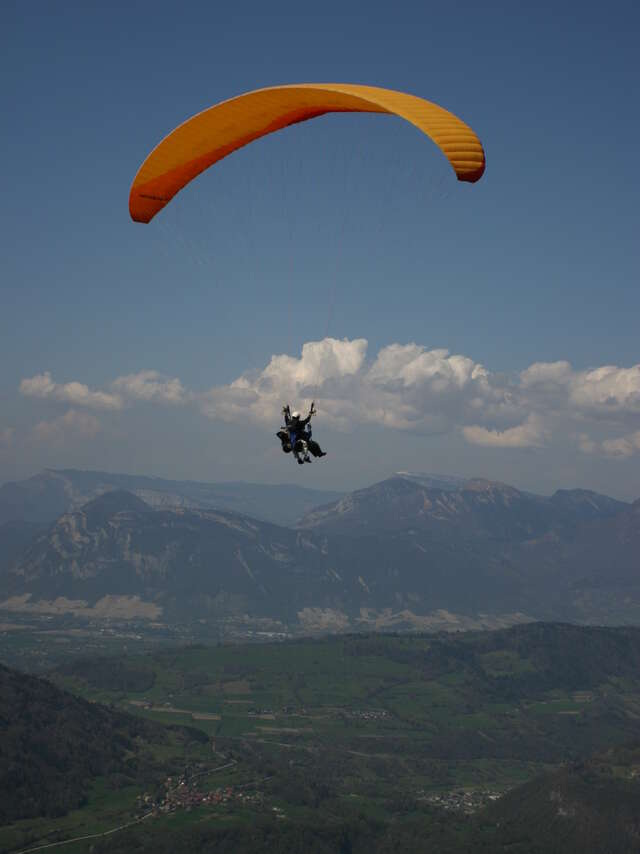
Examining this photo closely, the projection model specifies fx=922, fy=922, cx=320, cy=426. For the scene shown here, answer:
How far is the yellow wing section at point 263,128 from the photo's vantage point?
1203 inches

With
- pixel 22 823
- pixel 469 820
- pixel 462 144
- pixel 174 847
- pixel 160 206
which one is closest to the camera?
pixel 462 144

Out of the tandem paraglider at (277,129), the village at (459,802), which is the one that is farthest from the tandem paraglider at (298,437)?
the village at (459,802)

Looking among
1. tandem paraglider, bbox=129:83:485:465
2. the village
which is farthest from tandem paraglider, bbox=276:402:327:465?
the village

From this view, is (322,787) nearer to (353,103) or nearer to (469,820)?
(469,820)

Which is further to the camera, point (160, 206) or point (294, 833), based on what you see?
point (294, 833)

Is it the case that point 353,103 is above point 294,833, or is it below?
above

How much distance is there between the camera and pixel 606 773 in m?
197

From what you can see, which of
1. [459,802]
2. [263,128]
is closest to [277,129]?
[263,128]

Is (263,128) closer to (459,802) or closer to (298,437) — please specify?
(298,437)

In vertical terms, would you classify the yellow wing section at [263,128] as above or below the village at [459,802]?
above

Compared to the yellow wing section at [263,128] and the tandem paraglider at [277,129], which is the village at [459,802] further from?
the yellow wing section at [263,128]

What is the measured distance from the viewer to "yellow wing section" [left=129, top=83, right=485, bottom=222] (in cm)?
3056

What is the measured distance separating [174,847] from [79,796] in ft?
116

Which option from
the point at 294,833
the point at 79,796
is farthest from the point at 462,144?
the point at 79,796
